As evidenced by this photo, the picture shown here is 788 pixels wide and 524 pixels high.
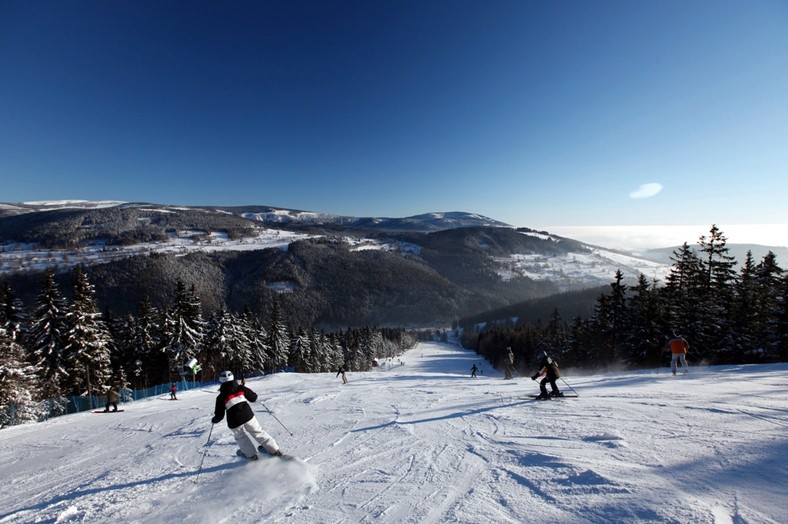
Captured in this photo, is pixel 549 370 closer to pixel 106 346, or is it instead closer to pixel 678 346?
pixel 678 346

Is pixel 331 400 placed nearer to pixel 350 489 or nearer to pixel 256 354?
pixel 350 489

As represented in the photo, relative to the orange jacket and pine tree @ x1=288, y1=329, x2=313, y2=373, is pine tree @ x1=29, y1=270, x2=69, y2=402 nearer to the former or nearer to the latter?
pine tree @ x1=288, y1=329, x2=313, y2=373

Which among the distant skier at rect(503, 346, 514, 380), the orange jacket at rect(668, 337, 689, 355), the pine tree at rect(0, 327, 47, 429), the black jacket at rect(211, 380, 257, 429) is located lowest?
the pine tree at rect(0, 327, 47, 429)

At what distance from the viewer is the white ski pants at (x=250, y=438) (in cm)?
Answer: 614

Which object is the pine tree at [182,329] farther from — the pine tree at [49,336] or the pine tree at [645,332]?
the pine tree at [645,332]

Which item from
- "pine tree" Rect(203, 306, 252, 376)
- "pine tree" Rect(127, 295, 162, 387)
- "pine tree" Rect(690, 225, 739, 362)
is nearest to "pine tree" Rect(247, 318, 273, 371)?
"pine tree" Rect(203, 306, 252, 376)

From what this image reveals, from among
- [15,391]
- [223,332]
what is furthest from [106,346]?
[15,391]

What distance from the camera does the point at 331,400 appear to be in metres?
13.1

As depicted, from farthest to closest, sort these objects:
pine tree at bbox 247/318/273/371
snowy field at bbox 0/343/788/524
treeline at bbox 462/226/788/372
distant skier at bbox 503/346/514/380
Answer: pine tree at bbox 247/318/273/371
treeline at bbox 462/226/788/372
distant skier at bbox 503/346/514/380
snowy field at bbox 0/343/788/524

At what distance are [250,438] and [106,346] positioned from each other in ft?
128

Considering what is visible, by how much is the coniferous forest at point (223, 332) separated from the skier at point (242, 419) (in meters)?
23.9

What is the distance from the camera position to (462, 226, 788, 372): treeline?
24172 millimetres

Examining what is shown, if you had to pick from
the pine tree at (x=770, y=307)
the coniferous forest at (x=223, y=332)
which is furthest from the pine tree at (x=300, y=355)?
the pine tree at (x=770, y=307)

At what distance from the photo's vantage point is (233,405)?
6039 mm
